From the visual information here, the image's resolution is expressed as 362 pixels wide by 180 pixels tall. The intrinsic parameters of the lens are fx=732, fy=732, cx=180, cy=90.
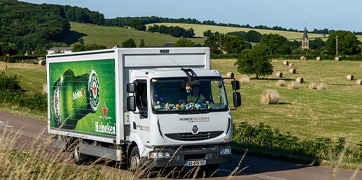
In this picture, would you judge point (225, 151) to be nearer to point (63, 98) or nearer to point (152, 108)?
point (152, 108)

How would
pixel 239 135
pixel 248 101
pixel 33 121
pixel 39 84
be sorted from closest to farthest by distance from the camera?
pixel 239 135 < pixel 33 121 < pixel 248 101 < pixel 39 84

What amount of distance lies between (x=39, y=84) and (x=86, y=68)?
43798 mm

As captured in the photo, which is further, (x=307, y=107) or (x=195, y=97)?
(x=307, y=107)

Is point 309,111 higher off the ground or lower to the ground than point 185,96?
lower

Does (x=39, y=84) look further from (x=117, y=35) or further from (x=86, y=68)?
A: (x=117, y=35)

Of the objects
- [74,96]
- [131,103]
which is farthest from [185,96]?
[74,96]

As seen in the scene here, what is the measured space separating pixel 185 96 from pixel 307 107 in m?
27.2

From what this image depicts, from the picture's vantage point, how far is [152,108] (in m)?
15.7

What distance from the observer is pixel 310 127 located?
32.3m

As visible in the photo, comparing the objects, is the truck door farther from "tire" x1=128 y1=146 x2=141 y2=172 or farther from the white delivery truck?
"tire" x1=128 y1=146 x2=141 y2=172

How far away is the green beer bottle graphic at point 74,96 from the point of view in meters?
18.1

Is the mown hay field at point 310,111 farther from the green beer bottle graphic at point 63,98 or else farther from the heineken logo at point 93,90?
the green beer bottle graphic at point 63,98

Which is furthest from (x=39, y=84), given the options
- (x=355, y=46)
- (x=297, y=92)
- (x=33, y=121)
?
(x=355, y=46)

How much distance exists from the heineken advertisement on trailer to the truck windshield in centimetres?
149
